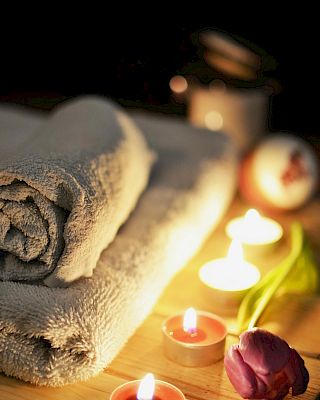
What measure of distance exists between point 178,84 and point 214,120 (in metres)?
0.13

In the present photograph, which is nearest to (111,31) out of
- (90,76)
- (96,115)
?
(90,76)

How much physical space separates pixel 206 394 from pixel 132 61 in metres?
0.71

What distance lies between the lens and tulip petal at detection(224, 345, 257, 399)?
0.65 meters

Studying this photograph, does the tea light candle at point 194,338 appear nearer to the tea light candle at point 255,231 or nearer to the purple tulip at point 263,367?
the purple tulip at point 263,367

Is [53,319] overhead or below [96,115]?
below

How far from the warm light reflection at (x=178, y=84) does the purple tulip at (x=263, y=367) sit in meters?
0.86

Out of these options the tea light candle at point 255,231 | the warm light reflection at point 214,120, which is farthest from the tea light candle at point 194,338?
the warm light reflection at point 214,120

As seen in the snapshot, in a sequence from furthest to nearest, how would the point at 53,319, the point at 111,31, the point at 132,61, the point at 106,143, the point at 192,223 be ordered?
1. the point at 111,31
2. the point at 132,61
3. the point at 192,223
4. the point at 106,143
5. the point at 53,319

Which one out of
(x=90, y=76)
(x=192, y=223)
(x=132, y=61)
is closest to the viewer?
(x=192, y=223)

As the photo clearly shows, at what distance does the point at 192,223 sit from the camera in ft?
3.25

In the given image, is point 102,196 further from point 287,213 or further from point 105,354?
point 287,213

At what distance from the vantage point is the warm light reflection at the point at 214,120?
55.9 inches

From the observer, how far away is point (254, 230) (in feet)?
3.55

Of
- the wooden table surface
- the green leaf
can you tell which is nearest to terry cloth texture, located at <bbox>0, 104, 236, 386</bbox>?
the wooden table surface
